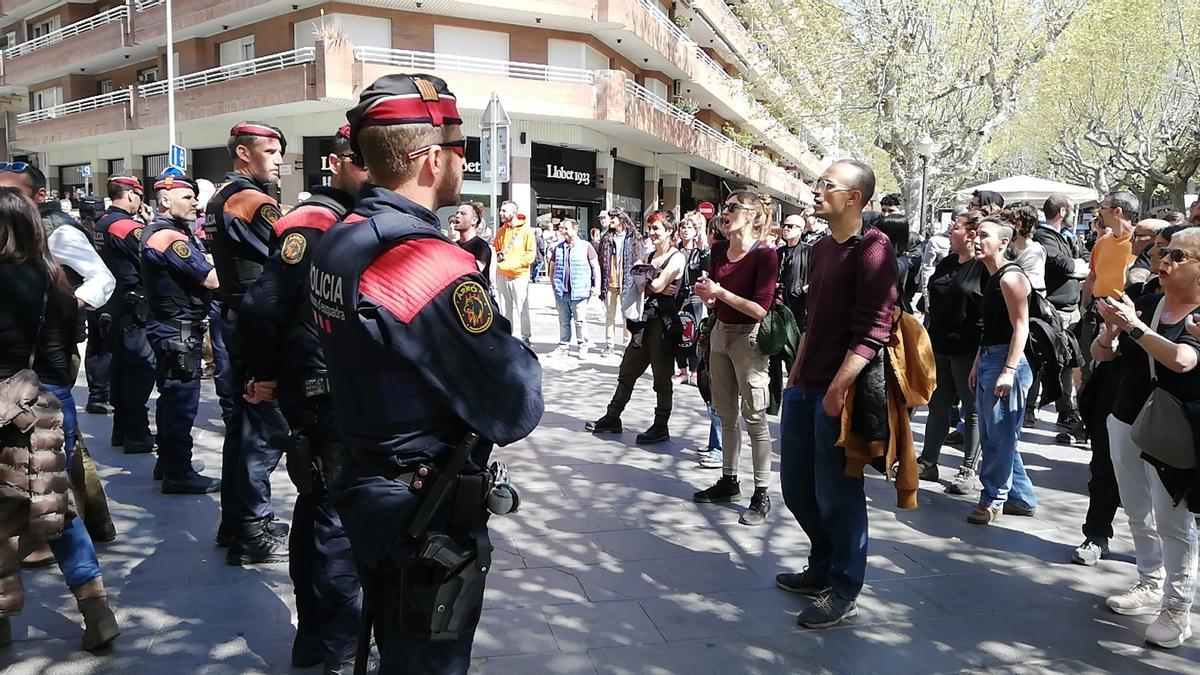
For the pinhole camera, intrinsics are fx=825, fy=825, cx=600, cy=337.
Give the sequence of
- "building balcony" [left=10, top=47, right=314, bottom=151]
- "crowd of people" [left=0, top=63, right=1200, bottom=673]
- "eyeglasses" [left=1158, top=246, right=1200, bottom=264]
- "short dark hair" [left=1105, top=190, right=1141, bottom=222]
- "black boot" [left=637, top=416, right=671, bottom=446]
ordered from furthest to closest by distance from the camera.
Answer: "building balcony" [left=10, top=47, right=314, bottom=151], "short dark hair" [left=1105, top=190, right=1141, bottom=222], "black boot" [left=637, top=416, right=671, bottom=446], "eyeglasses" [left=1158, top=246, right=1200, bottom=264], "crowd of people" [left=0, top=63, right=1200, bottom=673]

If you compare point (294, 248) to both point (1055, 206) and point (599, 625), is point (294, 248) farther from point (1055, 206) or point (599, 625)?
point (1055, 206)

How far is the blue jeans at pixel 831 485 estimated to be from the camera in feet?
12.4

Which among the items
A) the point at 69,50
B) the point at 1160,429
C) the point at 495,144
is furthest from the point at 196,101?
the point at 1160,429

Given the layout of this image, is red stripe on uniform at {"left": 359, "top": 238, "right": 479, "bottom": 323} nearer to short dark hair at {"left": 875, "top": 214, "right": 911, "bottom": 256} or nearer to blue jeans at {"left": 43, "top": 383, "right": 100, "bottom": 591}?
blue jeans at {"left": 43, "top": 383, "right": 100, "bottom": 591}

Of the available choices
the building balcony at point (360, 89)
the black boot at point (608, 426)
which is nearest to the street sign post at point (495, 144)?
the black boot at point (608, 426)

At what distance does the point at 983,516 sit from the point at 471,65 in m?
22.0

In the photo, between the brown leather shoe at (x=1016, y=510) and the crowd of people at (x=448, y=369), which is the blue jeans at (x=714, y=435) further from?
the brown leather shoe at (x=1016, y=510)

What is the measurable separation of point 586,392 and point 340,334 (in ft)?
24.1

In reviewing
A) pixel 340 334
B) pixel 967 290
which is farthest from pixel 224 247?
pixel 967 290

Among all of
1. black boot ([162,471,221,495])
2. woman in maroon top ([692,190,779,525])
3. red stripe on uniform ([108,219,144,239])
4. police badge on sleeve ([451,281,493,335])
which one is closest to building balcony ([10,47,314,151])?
red stripe on uniform ([108,219,144,239])

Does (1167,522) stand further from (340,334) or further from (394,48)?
(394,48)

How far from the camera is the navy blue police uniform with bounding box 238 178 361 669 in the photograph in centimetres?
307

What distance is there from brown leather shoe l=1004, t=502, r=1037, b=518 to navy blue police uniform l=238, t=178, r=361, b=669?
4224mm

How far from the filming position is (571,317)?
468 inches
